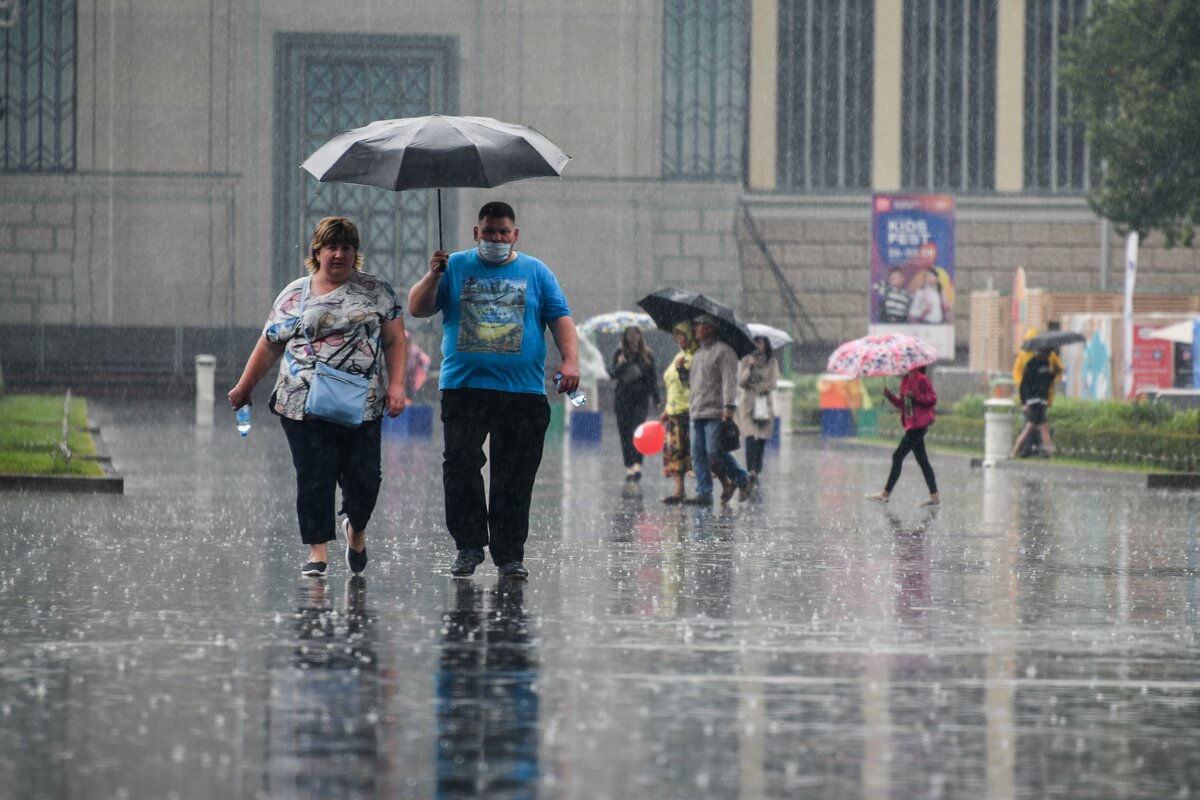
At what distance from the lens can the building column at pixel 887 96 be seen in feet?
161

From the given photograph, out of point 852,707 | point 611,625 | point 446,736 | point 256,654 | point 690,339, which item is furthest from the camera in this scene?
point 690,339

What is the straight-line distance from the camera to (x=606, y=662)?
8.40 m

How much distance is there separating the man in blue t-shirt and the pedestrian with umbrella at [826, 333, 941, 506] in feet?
26.3

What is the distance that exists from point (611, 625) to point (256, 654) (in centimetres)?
168

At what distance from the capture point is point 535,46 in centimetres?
4691

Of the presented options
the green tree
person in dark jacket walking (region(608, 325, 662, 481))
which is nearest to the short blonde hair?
person in dark jacket walking (region(608, 325, 662, 481))

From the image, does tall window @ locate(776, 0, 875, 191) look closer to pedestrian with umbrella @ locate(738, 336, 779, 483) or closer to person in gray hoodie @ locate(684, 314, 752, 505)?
pedestrian with umbrella @ locate(738, 336, 779, 483)

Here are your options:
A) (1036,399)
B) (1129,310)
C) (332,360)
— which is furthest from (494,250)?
(1129,310)

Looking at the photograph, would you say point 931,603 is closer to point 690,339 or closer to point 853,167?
point 690,339

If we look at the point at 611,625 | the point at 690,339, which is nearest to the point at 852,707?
the point at 611,625

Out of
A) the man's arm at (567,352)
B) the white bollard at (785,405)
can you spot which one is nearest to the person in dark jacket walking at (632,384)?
the man's arm at (567,352)

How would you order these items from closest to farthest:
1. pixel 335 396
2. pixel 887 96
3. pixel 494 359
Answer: pixel 335 396, pixel 494 359, pixel 887 96

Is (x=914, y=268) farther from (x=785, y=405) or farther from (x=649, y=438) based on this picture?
(x=649, y=438)

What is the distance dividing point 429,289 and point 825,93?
1545 inches
